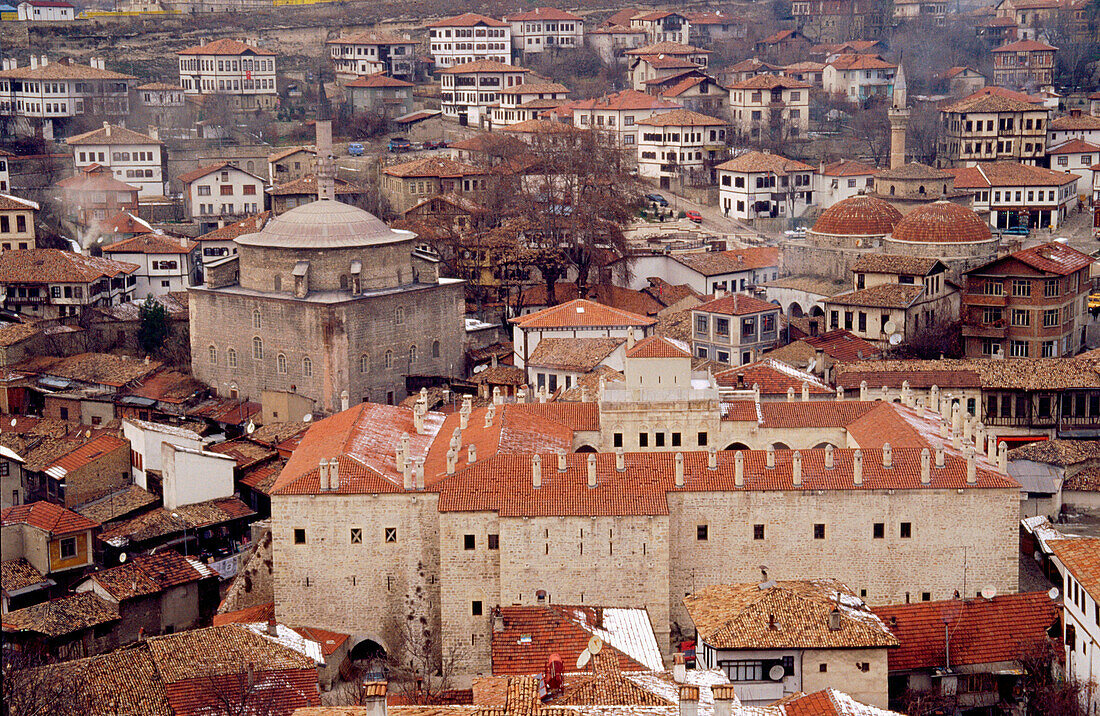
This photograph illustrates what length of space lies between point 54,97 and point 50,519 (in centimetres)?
4868

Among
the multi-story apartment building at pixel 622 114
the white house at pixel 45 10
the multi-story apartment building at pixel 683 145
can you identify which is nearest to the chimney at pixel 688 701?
the multi-story apartment building at pixel 683 145

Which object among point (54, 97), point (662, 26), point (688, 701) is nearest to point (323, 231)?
point (688, 701)

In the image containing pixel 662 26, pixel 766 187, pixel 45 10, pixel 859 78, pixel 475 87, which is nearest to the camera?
pixel 766 187

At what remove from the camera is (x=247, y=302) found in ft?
153

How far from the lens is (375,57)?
92.7 metres

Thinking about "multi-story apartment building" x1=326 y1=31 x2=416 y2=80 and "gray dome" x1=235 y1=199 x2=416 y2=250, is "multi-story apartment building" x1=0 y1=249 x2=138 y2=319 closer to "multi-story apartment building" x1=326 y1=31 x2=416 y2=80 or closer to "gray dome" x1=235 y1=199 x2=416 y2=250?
"gray dome" x1=235 y1=199 x2=416 y2=250

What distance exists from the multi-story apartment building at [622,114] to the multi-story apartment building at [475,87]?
8319 mm

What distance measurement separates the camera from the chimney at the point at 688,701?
19531 millimetres

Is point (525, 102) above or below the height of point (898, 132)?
above

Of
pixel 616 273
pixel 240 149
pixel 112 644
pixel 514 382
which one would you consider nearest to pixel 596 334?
pixel 514 382

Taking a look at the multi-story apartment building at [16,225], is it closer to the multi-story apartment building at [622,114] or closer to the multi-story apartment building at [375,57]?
the multi-story apartment building at [622,114]

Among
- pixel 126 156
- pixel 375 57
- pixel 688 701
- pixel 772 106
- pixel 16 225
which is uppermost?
pixel 375 57

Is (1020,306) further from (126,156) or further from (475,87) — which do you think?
(475,87)

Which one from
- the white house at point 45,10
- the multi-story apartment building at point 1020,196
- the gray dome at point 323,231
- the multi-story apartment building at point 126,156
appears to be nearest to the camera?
the gray dome at point 323,231
